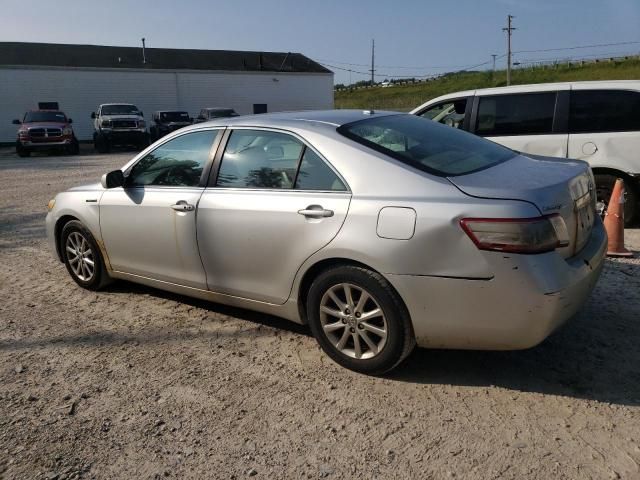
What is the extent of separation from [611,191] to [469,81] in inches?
2703

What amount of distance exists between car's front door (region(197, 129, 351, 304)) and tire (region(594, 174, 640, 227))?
4.27 m

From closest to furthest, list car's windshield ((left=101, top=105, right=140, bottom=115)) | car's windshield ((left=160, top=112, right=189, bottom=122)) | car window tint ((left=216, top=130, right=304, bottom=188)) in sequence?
car window tint ((left=216, top=130, right=304, bottom=188))
car's windshield ((left=101, top=105, right=140, bottom=115))
car's windshield ((left=160, top=112, right=189, bottom=122))

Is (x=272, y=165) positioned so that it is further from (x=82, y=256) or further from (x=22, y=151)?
(x=22, y=151)

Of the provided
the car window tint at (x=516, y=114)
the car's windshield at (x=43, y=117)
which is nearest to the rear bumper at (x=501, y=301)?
the car window tint at (x=516, y=114)

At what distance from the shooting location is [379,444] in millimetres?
2691

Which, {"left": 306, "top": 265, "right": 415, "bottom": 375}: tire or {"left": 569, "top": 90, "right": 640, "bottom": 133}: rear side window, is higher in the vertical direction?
{"left": 569, "top": 90, "right": 640, "bottom": 133}: rear side window

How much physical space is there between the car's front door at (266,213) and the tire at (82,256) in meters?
1.43

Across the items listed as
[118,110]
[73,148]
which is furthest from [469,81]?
[73,148]

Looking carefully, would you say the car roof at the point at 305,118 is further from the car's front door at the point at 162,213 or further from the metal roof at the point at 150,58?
the metal roof at the point at 150,58

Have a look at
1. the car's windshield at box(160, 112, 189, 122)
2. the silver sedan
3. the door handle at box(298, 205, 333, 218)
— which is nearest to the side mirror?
the silver sedan

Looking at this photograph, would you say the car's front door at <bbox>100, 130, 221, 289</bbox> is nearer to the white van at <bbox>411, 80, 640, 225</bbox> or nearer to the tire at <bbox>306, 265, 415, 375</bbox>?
the tire at <bbox>306, 265, 415, 375</bbox>

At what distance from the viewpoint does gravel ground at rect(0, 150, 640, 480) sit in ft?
8.46

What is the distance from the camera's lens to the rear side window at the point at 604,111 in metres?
6.22

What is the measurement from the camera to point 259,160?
3762 millimetres
